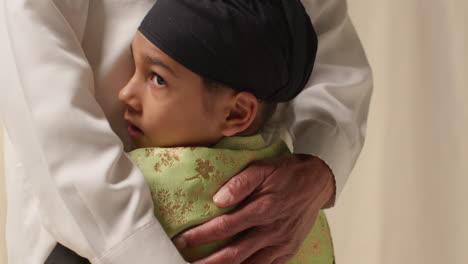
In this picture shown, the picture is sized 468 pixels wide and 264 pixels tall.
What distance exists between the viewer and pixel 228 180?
37.3 inches

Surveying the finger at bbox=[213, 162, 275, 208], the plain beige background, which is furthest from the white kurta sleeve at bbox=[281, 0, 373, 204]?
the plain beige background

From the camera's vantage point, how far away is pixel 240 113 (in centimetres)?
97

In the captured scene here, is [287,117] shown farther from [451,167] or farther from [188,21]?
[451,167]

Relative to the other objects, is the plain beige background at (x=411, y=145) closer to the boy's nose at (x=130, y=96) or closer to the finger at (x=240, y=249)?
the finger at (x=240, y=249)

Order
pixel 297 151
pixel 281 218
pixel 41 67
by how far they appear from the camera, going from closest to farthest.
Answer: pixel 41 67
pixel 281 218
pixel 297 151

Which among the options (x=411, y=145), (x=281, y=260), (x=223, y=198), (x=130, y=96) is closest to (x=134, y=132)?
(x=130, y=96)

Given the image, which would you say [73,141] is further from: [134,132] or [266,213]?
[266,213]

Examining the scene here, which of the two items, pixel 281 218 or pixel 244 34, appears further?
pixel 281 218

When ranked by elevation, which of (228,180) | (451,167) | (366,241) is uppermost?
(228,180)

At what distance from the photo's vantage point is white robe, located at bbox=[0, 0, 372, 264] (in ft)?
2.70

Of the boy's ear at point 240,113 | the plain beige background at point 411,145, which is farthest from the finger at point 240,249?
the plain beige background at point 411,145

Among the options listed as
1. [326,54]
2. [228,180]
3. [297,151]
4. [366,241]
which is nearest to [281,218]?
[228,180]

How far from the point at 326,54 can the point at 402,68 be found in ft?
2.74

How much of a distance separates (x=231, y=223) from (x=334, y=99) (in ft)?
1.24
